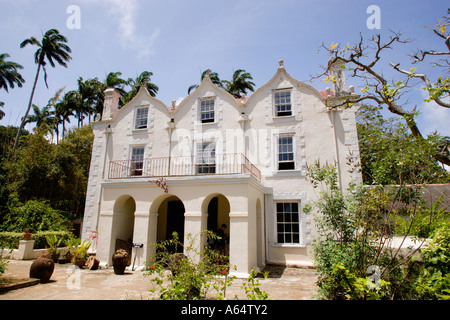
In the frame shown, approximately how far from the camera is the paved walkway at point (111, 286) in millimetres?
7199

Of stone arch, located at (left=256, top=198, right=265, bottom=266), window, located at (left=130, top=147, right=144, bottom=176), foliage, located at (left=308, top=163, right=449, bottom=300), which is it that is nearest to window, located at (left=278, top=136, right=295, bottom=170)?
stone arch, located at (left=256, top=198, right=265, bottom=266)

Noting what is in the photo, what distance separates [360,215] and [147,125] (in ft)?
42.9

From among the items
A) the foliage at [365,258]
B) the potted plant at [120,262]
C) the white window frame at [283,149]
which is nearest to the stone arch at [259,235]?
the white window frame at [283,149]

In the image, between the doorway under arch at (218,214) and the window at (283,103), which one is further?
the window at (283,103)

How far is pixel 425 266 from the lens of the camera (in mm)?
5559

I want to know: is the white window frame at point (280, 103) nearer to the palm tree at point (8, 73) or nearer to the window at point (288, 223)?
the window at point (288, 223)

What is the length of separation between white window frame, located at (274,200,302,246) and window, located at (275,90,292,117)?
481 centimetres

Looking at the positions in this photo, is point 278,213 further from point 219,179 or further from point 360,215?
point 360,215

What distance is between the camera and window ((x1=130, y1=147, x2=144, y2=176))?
15.3 meters

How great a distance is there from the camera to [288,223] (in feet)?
41.6

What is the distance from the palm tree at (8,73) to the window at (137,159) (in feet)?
85.8
